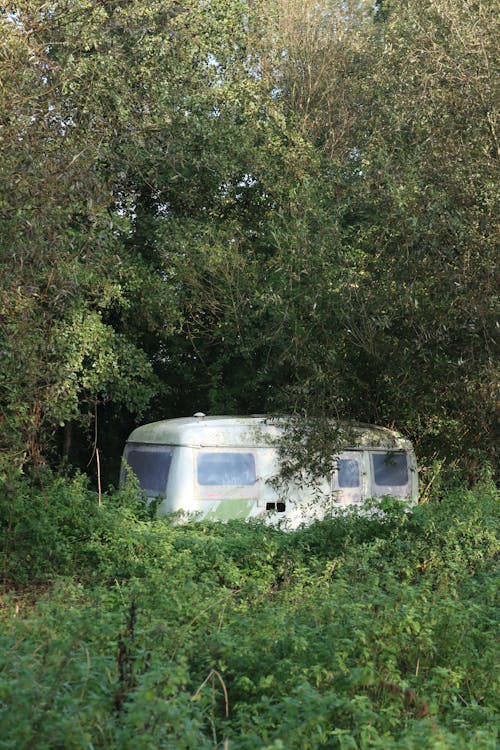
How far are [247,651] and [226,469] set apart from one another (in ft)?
24.9

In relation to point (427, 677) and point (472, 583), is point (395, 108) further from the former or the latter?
point (427, 677)

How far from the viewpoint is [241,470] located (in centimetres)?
1393

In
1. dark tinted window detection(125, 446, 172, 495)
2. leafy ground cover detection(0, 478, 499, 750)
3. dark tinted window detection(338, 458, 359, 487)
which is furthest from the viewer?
dark tinted window detection(338, 458, 359, 487)

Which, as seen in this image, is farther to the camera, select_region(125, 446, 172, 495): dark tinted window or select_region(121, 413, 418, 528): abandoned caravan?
select_region(125, 446, 172, 495): dark tinted window

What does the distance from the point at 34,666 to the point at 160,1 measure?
48.0 feet

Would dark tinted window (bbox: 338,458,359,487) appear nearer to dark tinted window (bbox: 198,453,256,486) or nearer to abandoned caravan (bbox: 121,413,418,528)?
abandoned caravan (bbox: 121,413,418,528)

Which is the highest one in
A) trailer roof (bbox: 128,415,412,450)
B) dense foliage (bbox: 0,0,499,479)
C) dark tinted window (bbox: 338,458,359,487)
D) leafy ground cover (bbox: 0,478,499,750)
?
dense foliage (bbox: 0,0,499,479)

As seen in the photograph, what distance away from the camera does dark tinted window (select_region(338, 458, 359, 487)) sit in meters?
15.4

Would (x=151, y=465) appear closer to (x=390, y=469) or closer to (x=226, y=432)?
(x=226, y=432)

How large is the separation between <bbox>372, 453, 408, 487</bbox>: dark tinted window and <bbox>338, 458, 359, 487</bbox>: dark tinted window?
359mm

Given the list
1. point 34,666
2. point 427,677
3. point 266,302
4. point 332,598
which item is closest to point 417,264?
point 266,302

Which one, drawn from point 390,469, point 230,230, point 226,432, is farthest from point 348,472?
point 230,230

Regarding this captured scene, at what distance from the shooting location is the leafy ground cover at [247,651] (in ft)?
14.8

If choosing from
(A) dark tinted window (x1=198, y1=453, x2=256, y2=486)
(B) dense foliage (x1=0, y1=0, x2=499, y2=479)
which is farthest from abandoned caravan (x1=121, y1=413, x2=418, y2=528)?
(B) dense foliage (x1=0, y1=0, x2=499, y2=479)
